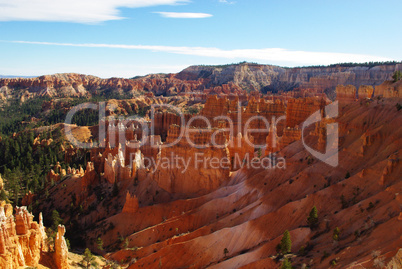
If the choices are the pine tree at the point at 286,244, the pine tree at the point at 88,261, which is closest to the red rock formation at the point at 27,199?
the pine tree at the point at 88,261

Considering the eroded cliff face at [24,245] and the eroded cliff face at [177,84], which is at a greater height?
the eroded cliff face at [177,84]

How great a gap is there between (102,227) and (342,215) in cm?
2353

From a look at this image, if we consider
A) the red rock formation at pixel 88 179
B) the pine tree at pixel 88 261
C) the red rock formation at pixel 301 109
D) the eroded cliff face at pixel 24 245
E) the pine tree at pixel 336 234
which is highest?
the red rock formation at pixel 301 109

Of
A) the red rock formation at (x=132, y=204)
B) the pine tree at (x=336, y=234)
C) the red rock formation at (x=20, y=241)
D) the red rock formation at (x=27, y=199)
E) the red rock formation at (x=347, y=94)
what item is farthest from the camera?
the red rock formation at (x=27, y=199)

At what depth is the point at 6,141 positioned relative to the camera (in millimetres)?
82312

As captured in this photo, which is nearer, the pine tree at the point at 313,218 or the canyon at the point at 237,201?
the canyon at the point at 237,201

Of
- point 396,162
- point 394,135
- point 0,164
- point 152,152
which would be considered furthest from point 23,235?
point 0,164

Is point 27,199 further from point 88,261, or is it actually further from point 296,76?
point 296,76

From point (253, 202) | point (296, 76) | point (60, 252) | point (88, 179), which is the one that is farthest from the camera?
point (296, 76)

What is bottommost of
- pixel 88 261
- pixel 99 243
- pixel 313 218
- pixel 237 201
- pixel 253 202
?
pixel 99 243

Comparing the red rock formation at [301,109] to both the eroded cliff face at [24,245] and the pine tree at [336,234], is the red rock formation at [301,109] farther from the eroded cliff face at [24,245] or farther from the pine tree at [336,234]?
the eroded cliff face at [24,245]

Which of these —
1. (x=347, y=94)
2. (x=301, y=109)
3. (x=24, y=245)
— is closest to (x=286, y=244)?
(x=24, y=245)

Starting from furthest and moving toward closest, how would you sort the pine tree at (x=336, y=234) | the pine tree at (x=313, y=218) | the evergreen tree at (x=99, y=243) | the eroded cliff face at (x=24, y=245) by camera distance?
1. the evergreen tree at (x=99, y=243)
2. the pine tree at (x=313, y=218)
3. the eroded cliff face at (x=24, y=245)
4. the pine tree at (x=336, y=234)

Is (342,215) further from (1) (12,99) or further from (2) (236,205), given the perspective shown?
(1) (12,99)
